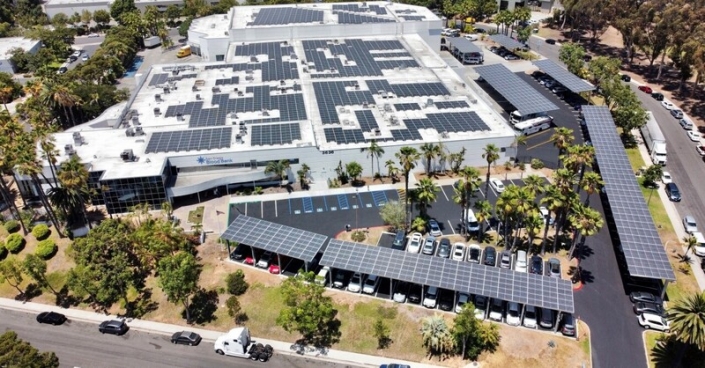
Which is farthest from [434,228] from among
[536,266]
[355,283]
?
[355,283]

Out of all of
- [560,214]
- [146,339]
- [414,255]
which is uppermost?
[560,214]

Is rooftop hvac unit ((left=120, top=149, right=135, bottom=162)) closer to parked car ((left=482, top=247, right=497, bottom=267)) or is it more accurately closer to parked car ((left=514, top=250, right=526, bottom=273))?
parked car ((left=482, top=247, right=497, bottom=267))

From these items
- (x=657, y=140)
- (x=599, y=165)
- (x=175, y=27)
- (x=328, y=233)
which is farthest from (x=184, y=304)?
(x=175, y=27)

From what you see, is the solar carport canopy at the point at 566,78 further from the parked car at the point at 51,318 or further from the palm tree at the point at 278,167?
the parked car at the point at 51,318

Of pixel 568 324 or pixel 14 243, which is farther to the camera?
pixel 14 243

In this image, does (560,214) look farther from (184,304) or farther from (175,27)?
(175,27)

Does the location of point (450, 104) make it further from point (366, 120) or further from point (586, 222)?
point (586, 222)
